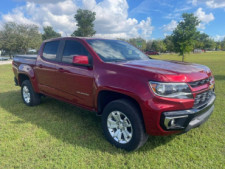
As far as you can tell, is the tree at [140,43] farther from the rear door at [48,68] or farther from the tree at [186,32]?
the rear door at [48,68]

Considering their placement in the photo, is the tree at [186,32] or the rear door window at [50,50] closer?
the rear door window at [50,50]

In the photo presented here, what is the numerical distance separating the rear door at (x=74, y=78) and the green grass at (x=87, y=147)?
0.66m

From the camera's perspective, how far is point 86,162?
2619mm

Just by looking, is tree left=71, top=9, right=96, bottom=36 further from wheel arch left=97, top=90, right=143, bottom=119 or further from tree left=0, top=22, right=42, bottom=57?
wheel arch left=97, top=90, right=143, bottom=119

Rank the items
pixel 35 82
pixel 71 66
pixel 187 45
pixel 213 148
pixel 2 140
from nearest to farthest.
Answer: pixel 213 148 → pixel 2 140 → pixel 71 66 → pixel 35 82 → pixel 187 45

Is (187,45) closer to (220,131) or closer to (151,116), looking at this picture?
(220,131)

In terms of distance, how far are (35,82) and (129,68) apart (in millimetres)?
3092

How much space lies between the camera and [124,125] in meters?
2.80

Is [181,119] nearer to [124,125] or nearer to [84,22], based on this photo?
[124,125]

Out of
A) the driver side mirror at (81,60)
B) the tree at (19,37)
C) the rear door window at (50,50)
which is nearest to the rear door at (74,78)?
the driver side mirror at (81,60)

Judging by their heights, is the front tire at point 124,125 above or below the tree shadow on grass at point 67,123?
above

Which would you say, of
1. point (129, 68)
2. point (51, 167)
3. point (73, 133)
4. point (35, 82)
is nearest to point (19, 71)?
point (35, 82)

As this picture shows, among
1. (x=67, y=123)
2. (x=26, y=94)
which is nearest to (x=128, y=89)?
(x=67, y=123)

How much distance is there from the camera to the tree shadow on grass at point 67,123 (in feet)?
10.1
